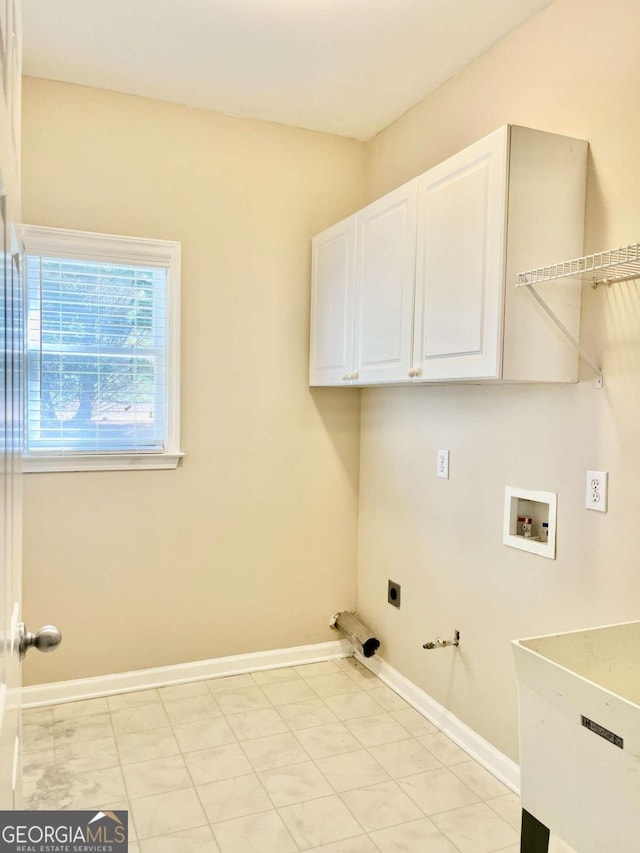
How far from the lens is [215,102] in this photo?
9.37ft

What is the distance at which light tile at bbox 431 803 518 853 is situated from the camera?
1.90 metres

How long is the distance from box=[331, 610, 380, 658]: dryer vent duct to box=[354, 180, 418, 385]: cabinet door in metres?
1.29

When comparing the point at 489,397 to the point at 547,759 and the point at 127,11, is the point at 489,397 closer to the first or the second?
the point at 547,759

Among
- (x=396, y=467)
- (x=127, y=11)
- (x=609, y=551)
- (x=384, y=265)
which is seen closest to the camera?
(x=609, y=551)

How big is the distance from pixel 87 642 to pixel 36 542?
515 mm

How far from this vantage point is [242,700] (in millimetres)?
2809

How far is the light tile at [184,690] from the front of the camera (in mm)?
2832

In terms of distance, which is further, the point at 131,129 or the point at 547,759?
the point at 131,129

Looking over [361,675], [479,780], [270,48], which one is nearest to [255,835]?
[479,780]

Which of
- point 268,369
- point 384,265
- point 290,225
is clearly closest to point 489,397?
point 384,265

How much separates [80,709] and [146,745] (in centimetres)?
45

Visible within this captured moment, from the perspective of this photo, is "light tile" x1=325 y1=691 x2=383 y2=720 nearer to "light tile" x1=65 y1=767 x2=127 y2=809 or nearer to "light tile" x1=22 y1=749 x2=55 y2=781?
"light tile" x1=65 y1=767 x2=127 y2=809

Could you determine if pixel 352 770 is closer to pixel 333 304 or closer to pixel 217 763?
pixel 217 763

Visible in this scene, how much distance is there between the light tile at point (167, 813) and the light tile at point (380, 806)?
1.63 ft
